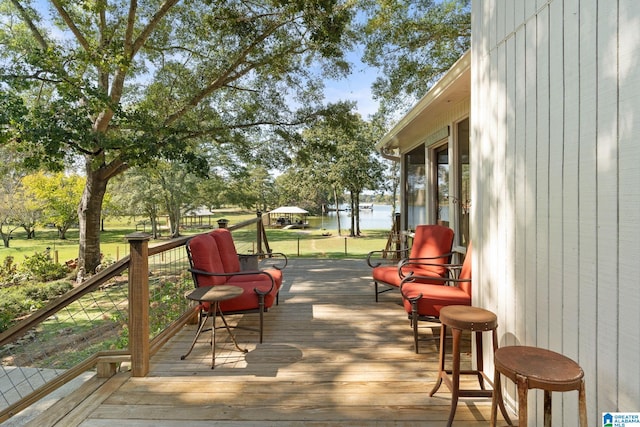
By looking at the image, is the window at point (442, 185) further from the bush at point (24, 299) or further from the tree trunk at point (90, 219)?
the tree trunk at point (90, 219)

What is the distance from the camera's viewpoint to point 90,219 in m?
10.3

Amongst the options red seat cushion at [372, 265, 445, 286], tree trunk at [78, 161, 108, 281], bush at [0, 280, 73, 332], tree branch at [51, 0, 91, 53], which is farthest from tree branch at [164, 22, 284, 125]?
red seat cushion at [372, 265, 445, 286]

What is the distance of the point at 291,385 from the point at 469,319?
1346 millimetres

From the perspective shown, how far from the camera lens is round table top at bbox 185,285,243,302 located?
2833mm

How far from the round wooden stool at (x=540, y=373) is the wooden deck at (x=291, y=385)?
80 centimetres

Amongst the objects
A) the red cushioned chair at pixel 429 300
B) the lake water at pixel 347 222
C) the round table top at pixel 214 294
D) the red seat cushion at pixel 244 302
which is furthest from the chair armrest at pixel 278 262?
the lake water at pixel 347 222

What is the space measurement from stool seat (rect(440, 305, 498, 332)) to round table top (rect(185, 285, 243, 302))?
68.2 inches

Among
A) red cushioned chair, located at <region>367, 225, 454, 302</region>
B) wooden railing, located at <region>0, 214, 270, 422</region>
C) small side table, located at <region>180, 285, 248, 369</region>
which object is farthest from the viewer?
red cushioned chair, located at <region>367, 225, 454, 302</region>

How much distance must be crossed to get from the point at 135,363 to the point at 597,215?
3103mm

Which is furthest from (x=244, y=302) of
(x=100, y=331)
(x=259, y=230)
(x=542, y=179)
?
(x=100, y=331)

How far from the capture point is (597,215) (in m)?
1.50

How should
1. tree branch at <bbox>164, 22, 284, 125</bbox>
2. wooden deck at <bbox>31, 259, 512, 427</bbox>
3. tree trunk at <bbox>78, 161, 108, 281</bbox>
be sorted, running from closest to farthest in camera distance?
wooden deck at <bbox>31, 259, 512, 427</bbox>
tree branch at <bbox>164, 22, 284, 125</bbox>
tree trunk at <bbox>78, 161, 108, 281</bbox>

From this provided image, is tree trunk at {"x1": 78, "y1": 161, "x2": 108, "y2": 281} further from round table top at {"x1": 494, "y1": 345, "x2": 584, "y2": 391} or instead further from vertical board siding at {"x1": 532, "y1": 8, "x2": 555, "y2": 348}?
round table top at {"x1": 494, "y1": 345, "x2": 584, "y2": 391}

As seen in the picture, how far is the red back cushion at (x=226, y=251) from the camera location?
3926mm
